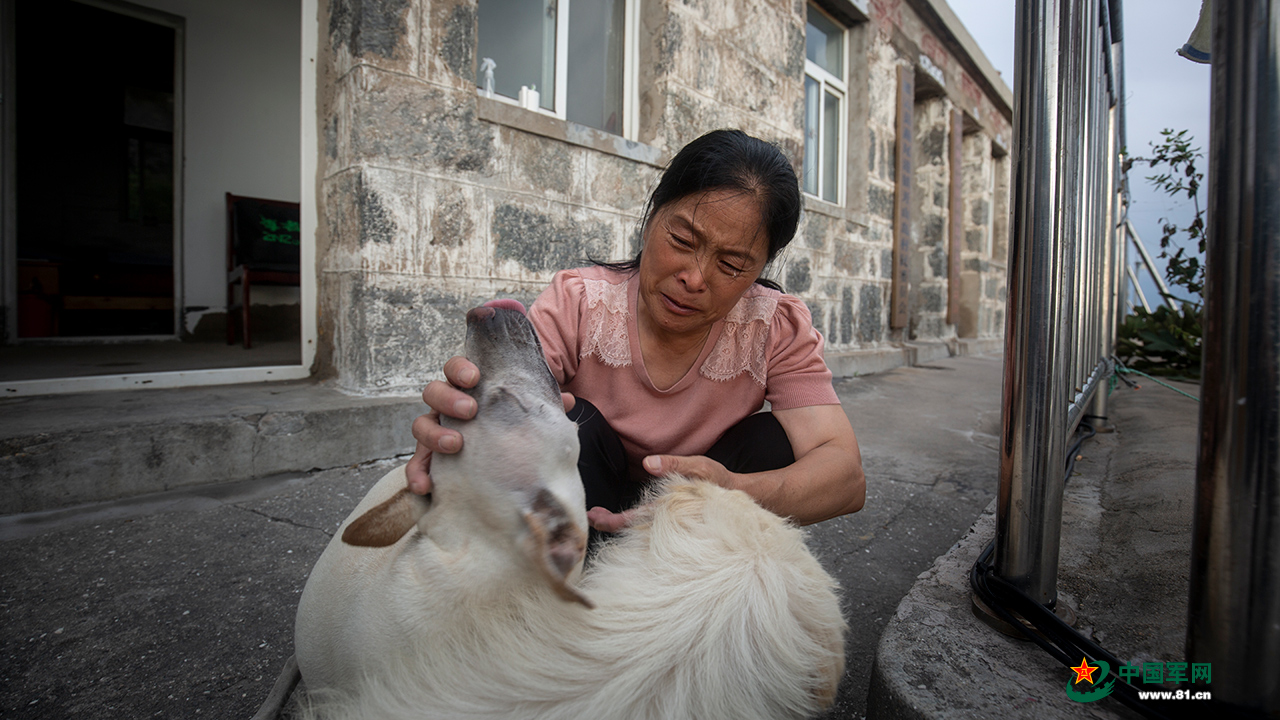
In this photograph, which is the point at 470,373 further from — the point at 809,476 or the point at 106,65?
the point at 106,65

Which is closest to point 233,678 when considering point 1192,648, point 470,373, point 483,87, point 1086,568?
point 470,373

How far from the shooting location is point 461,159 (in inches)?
102

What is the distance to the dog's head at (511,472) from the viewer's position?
66 cm

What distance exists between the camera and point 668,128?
138 inches

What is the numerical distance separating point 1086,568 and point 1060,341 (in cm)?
62

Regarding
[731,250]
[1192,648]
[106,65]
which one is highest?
[106,65]

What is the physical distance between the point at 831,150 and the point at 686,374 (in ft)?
17.2

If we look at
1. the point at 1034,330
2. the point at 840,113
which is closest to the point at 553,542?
the point at 1034,330

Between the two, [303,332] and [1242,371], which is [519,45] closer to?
[303,332]

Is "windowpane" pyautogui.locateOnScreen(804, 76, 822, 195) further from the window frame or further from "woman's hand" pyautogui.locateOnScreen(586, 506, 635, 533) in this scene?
"woman's hand" pyautogui.locateOnScreen(586, 506, 635, 533)


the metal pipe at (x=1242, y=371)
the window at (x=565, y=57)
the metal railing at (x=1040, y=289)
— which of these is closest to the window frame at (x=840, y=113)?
the window at (x=565, y=57)

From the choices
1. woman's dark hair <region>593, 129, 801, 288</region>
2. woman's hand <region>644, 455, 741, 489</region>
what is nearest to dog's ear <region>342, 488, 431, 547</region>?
woman's hand <region>644, 455, 741, 489</region>

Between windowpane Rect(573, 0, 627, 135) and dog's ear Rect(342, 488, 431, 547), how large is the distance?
10.2ft

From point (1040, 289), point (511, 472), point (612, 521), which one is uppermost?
point (1040, 289)
